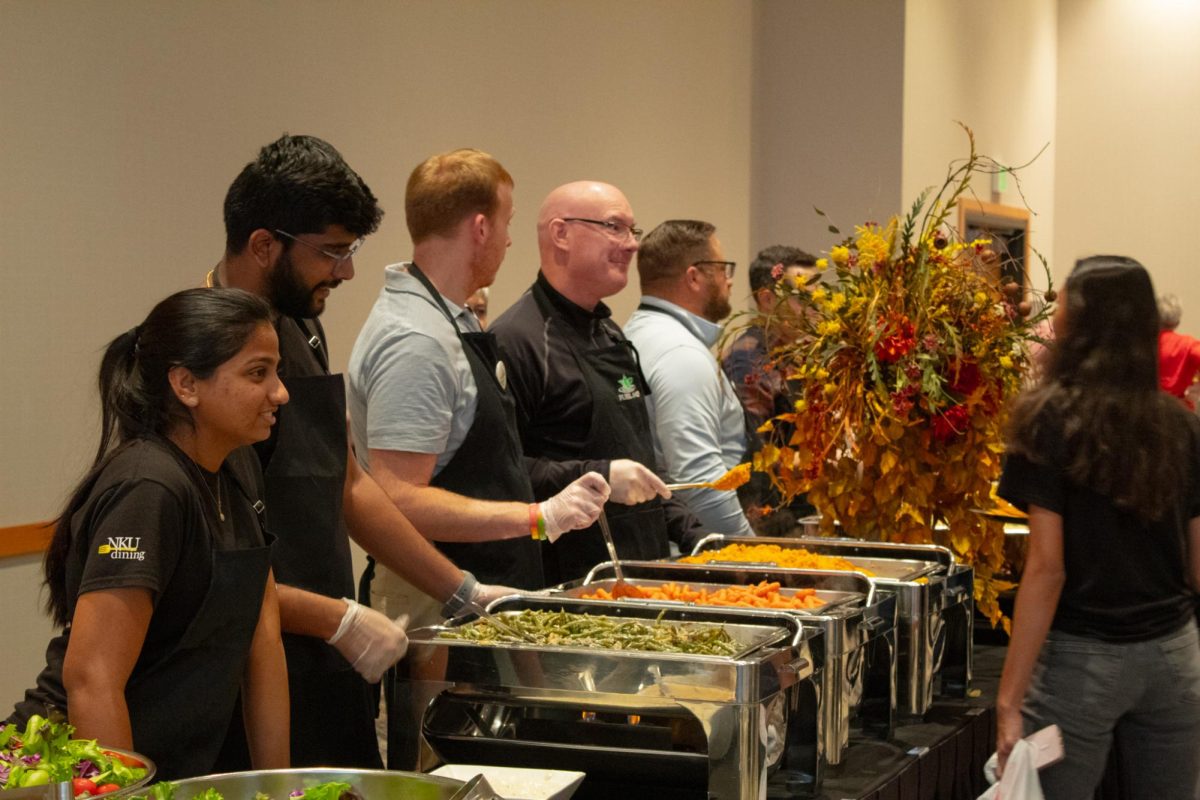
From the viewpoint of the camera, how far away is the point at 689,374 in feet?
11.1

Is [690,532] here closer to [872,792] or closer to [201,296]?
[872,792]

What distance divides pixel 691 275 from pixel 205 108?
1.42 metres

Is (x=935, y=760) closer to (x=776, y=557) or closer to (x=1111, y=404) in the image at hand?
(x=776, y=557)

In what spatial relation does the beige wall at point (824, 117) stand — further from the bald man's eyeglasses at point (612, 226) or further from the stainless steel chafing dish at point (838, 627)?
the stainless steel chafing dish at point (838, 627)

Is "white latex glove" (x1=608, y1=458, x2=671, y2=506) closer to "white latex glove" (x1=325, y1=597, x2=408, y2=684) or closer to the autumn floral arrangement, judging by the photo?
the autumn floral arrangement

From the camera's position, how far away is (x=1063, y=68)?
8555 millimetres

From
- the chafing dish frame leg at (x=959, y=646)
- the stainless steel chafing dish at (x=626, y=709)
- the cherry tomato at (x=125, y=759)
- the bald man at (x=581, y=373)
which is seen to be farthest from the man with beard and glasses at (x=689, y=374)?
the cherry tomato at (x=125, y=759)

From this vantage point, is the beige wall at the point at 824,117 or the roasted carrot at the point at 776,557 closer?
the roasted carrot at the point at 776,557

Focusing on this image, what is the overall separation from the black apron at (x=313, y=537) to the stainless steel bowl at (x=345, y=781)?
2.26 ft

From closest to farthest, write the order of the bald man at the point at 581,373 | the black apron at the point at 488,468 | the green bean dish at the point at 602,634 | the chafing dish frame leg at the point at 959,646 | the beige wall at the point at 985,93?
1. the green bean dish at the point at 602,634
2. the black apron at the point at 488,468
3. the chafing dish frame leg at the point at 959,646
4. the bald man at the point at 581,373
5. the beige wall at the point at 985,93

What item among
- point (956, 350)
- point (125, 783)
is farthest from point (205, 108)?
point (125, 783)

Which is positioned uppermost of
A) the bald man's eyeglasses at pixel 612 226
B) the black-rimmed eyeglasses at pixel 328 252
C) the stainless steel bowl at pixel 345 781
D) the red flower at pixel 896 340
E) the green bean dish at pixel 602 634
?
the bald man's eyeglasses at pixel 612 226

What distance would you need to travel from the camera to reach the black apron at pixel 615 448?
9.58ft

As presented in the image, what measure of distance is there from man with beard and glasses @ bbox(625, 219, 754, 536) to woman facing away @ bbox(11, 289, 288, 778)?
1.63 meters
